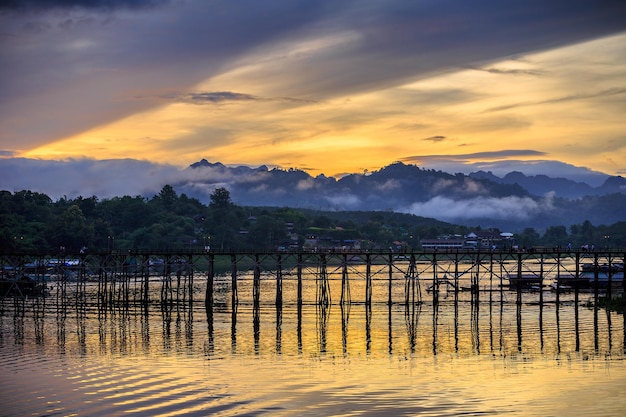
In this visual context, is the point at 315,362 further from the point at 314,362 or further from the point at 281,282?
the point at 281,282

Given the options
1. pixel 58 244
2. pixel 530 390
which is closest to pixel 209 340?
pixel 530 390

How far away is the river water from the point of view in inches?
1531

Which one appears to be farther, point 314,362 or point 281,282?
point 281,282

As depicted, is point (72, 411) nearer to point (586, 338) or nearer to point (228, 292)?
point (586, 338)

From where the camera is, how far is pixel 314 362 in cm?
5038

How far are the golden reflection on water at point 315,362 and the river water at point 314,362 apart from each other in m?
0.10

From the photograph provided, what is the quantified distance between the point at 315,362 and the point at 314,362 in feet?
0.23

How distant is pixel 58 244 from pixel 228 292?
238 ft

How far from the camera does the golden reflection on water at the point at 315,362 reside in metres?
39.0

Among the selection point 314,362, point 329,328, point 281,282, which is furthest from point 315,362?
point 281,282

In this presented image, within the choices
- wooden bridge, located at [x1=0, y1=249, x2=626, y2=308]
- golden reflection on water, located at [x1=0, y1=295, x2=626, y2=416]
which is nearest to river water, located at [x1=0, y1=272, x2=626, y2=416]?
golden reflection on water, located at [x1=0, y1=295, x2=626, y2=416]

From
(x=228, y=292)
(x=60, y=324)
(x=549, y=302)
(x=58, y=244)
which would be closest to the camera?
(x=60, y=324)

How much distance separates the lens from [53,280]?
452 ft

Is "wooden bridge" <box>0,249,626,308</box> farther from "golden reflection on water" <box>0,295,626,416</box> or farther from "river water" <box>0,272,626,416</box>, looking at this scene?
"golden reflection on water" <box>0,295,626,416</box>
